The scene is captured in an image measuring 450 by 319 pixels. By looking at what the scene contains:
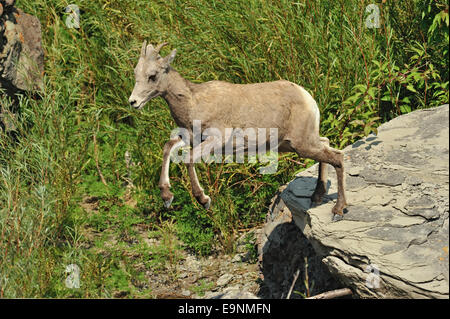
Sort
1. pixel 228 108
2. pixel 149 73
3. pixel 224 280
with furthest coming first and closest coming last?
pixel 224 280, pixel 228 108, pixel 149 73

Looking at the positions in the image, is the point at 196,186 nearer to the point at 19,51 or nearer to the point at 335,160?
the point at 335,160

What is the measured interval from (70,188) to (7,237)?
1226mm

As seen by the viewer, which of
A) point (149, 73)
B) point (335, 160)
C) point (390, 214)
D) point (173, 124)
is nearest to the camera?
point (149, 73)

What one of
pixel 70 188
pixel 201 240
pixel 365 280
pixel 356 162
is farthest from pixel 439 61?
pixel 70 188

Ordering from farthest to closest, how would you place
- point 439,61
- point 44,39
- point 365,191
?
point 44,39, point 439,61, point 365,191

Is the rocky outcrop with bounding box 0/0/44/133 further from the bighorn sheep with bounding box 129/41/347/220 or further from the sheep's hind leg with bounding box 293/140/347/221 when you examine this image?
the sheep's hind leg with bounding box 293/140/347/221

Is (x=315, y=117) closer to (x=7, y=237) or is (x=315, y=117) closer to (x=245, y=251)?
(x=245, y=251)

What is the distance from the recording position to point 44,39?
8.12 metres

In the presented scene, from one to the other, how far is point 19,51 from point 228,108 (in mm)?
3627

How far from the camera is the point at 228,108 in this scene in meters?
4.83

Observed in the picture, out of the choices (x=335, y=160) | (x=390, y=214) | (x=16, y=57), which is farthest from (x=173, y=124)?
(x=390, y=214)

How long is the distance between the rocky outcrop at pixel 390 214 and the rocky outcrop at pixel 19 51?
357 centimetres

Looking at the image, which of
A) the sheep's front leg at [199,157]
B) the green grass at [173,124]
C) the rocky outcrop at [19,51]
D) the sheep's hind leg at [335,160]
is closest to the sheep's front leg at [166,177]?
the sheep's front leg at [199,157]

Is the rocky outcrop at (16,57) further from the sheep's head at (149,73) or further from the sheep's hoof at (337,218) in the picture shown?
the sheep's hoof at (337,218)
